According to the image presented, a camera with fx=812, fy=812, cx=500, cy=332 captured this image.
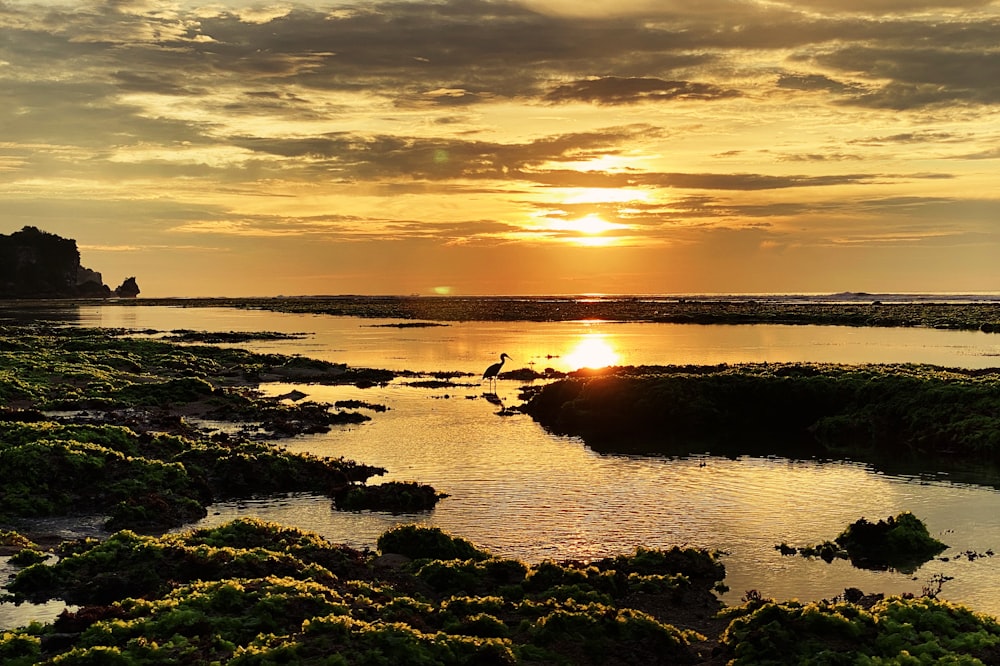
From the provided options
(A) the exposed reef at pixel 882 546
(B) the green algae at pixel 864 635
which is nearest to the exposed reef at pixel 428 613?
(B) the green algae at pixel 864 635

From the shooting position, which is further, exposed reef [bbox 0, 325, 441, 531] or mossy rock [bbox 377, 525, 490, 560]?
exposed reef [bbox 0, 325, 441, 531]

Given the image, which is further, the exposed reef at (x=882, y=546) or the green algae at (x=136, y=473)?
the green algae at (x=136, y=473)

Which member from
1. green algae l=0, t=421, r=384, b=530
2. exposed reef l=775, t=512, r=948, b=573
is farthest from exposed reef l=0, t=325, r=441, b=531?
exposed reef l=775, t=512, r=948, b=573

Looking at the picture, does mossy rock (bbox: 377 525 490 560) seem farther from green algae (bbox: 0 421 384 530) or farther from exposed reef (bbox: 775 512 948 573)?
exposed reef (bbox: 775 512 948 573)

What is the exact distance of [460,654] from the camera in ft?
53.1

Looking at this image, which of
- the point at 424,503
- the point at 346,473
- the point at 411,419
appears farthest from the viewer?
the point at 411,419

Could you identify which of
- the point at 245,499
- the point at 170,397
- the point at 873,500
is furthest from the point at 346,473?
the point at 170,397

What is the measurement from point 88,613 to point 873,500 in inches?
1055

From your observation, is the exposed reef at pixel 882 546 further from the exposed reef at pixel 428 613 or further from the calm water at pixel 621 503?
the exposed reef at pixel 428 613

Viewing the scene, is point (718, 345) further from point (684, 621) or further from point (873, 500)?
point (684, 621)

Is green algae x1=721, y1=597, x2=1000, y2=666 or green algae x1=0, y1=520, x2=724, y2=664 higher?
green algae x1=721, y1=597, x2=1000, y2=666

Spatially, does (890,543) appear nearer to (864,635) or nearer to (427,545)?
(864,635)

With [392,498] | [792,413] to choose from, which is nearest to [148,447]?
[392,498]

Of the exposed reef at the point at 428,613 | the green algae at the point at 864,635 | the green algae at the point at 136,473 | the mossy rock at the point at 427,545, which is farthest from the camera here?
the green algae at the point at 136,473
